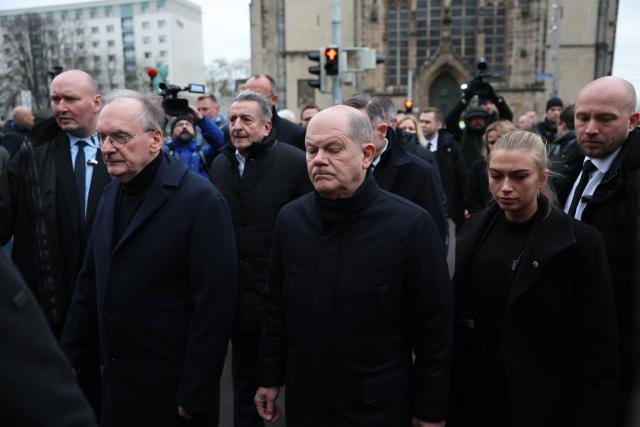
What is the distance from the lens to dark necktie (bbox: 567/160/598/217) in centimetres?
318

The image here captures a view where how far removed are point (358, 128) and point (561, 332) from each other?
1297mm

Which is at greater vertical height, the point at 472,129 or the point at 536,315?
the point at 472,129

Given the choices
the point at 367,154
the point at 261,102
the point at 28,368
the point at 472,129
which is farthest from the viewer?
the point at 472,129

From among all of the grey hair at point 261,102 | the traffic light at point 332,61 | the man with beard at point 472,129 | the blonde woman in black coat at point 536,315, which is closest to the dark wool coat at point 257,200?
the grey hair at point 261,102

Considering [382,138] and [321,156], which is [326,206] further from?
[382,138]

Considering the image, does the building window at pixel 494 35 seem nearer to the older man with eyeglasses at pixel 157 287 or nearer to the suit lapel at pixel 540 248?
the suit lapel at pixel 540 248

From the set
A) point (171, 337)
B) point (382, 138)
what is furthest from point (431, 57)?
point (171, 337)

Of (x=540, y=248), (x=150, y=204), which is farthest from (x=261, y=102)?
(x=540, y=248)

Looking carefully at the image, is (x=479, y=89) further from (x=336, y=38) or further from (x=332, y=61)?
(x=336, y=38)

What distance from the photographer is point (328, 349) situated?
2.44 metres

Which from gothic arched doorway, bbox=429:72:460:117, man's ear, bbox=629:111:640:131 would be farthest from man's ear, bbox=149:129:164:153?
gothic arched doorway, bbox=429:72:460:117

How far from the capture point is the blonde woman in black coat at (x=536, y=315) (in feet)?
7.88

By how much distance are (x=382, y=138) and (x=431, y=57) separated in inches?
1218

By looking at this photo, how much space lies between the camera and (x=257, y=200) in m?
3.96
